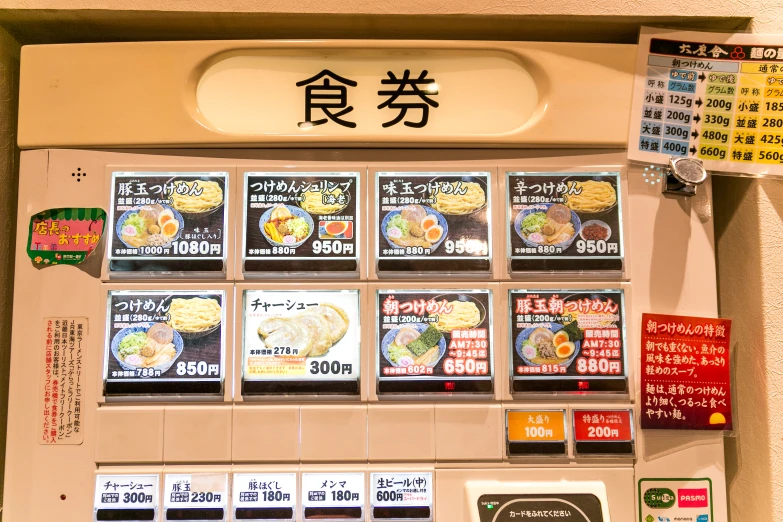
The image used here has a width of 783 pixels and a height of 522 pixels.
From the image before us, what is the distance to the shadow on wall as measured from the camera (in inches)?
91.8

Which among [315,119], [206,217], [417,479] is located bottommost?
[417,479]

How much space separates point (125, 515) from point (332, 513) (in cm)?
90

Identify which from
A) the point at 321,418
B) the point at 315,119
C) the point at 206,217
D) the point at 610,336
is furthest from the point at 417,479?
the point at 315,119

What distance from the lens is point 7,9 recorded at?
7.85 feet

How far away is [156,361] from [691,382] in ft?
7.92

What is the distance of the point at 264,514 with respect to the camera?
2.27 metres

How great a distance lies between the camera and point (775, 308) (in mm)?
2342

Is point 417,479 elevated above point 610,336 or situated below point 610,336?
below

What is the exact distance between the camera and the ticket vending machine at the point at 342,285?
232 cm

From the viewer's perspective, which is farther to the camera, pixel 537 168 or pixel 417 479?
pixel 537 168

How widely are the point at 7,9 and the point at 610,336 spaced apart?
10.2 ft

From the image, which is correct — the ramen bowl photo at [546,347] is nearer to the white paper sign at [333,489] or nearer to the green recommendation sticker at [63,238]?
the white paper sign at [333,489]

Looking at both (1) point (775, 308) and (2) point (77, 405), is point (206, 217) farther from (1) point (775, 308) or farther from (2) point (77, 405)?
(1) point (775, 308)

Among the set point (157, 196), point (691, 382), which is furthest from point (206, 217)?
point (691, 382)
